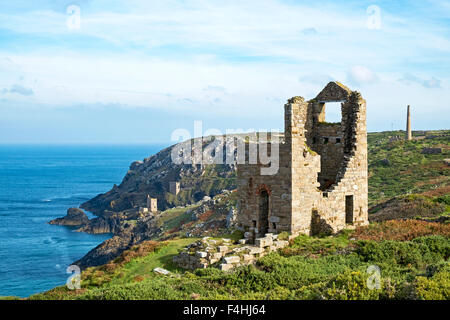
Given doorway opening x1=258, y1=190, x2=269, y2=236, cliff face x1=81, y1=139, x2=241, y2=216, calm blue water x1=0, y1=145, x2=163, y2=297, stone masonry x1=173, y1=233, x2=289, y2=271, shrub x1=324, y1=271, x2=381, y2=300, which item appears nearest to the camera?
shrub x1=324, y1=271, x2=381, y2=300

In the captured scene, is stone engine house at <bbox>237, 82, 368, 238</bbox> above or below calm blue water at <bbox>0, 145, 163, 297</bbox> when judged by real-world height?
above

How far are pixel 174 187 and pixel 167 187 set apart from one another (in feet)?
13.4

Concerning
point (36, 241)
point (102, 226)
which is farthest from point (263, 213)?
point (102, 226)

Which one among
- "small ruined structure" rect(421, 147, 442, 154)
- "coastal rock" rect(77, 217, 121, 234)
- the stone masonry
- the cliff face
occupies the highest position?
"small ruined structure" rect(421, 147, 442, 154)

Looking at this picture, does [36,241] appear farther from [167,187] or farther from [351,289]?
[351,289]

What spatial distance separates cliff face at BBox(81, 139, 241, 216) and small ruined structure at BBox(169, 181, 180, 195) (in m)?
1.06

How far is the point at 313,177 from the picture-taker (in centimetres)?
1939

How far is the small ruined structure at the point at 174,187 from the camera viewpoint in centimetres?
12550

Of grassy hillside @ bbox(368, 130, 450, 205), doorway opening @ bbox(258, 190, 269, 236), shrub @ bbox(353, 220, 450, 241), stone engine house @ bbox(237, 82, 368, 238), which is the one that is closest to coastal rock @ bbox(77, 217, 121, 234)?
grassy hillside @ bbox(368, 130, 450, 205)

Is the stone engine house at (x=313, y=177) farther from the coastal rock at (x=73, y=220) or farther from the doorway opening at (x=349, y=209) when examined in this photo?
the coastal rock at (x=73, y=220)

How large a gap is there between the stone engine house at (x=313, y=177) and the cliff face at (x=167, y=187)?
9589 centimetres

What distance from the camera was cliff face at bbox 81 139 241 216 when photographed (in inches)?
4808

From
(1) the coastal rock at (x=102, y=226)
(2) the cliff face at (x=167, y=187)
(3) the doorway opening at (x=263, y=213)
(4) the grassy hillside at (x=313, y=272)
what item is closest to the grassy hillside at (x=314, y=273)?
(4) the grassy hillside at (x=313, y=272)

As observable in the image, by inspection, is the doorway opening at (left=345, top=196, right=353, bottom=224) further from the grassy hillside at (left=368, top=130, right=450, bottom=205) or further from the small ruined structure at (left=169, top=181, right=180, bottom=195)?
the small ruined structure at (left=169, top=181, right=180, bottom=195)
